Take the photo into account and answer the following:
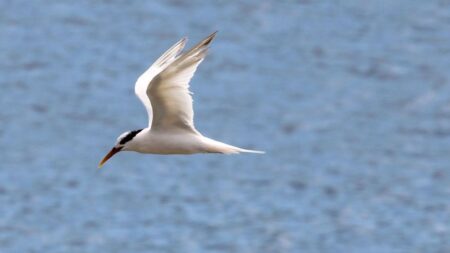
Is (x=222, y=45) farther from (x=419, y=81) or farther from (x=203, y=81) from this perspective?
(x=419, y=81)

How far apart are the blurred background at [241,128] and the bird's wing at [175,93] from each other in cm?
1428

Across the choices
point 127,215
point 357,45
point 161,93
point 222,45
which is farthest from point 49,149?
point 161,93

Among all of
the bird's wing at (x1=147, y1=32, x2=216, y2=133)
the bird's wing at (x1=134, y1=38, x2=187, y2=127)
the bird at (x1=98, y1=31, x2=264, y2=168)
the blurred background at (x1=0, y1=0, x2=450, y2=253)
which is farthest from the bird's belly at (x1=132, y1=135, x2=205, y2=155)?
the blurred background at (x1=0, y1=0, x2=450, y2=253)

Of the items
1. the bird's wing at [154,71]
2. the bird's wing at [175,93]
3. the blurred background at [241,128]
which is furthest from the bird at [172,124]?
the blurred background at [241,128]

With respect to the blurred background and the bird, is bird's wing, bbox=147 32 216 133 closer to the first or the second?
the bird

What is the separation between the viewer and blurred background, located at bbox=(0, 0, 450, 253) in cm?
2942

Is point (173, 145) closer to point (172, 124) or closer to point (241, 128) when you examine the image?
point (172, 124)

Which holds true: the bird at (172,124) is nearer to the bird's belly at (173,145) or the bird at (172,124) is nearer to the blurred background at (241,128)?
the bird's belly at (173,145)

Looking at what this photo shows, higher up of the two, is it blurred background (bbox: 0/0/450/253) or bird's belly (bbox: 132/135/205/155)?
bird's belly (bbox: 132/135/205/155)

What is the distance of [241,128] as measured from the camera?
32.4 metres

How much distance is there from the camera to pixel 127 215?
2962 cm

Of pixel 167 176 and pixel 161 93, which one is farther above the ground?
pixel 161 93

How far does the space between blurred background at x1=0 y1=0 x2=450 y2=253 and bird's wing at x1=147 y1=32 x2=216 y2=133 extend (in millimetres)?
14280

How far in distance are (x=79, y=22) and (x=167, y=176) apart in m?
7.95
